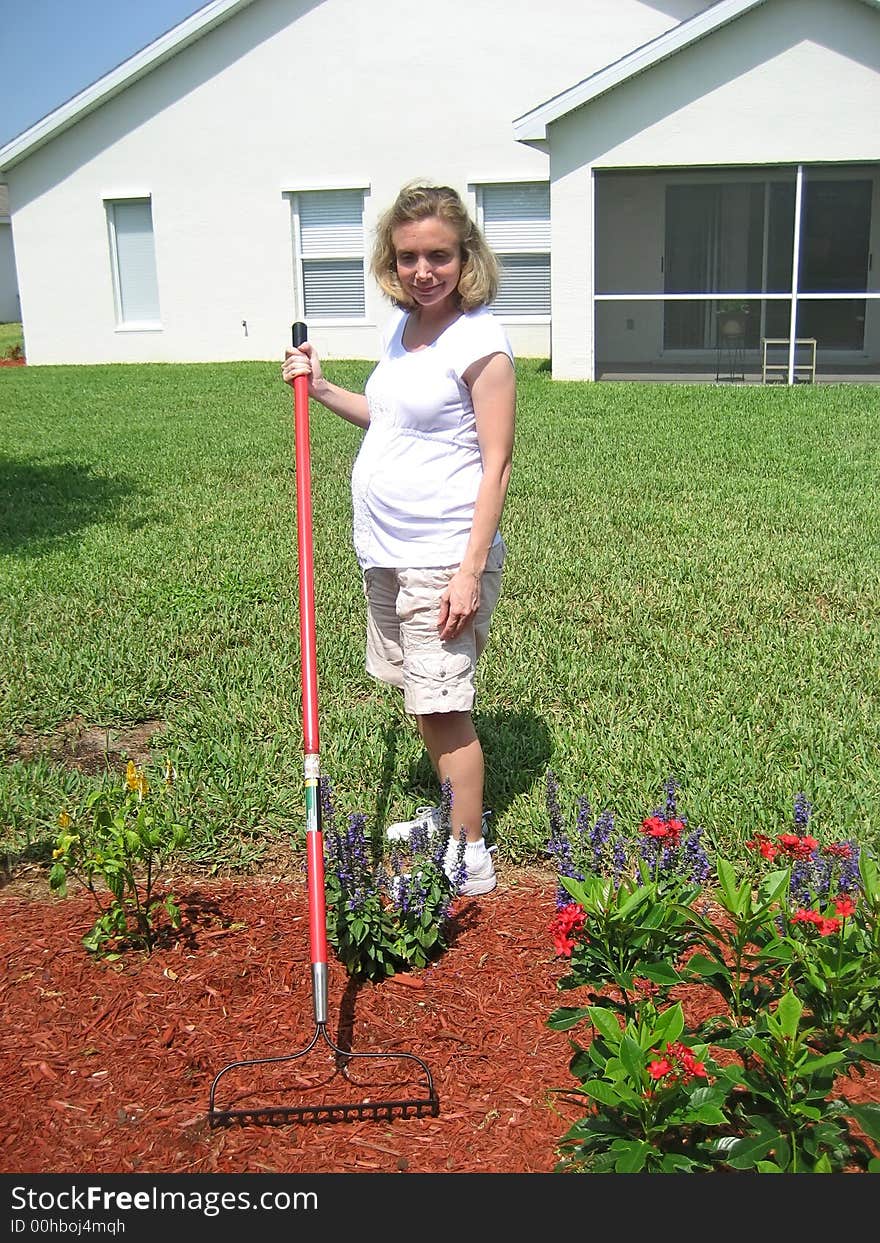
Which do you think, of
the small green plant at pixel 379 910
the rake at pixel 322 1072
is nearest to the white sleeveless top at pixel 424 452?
the rake at pixel 322 1072

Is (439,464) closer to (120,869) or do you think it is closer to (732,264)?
(120,869)

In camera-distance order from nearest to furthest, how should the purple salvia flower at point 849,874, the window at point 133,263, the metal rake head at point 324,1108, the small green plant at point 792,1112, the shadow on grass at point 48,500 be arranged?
the small green plant at point 792,1112
the metal rake head at point 324,1108
the purple salvia flower at point 849,874
the shadow on grass at point 48,500
the window at point 133,263

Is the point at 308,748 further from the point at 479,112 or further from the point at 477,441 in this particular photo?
the point at 479,112

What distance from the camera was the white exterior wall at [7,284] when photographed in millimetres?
33219

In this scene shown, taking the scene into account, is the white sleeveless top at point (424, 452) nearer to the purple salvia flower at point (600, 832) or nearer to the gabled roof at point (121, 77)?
the purple salvia flower at point (600, 832)

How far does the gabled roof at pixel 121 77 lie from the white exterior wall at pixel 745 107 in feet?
21.4

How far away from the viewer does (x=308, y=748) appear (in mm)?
3041

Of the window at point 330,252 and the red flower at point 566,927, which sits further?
the window at point 330,252

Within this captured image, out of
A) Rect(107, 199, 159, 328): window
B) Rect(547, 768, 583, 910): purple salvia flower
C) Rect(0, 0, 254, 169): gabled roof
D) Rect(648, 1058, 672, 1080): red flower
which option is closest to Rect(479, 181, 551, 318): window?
Rect(0, 0, 254, 169): gabled roof

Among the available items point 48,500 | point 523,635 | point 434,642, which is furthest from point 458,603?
point 48,500

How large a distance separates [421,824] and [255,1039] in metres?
0.92

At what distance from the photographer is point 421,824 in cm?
361

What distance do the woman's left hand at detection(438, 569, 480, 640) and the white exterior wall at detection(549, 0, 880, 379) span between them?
40.8ft
